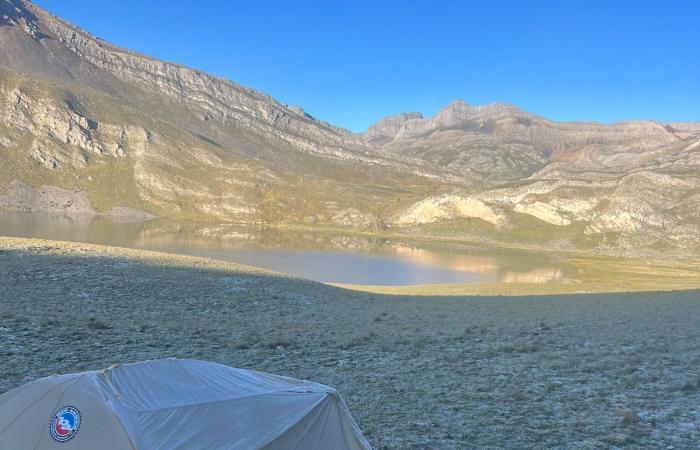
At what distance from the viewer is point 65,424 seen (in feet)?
22.7

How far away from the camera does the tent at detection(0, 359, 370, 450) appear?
6895 mm

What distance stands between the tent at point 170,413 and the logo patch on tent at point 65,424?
0.01m

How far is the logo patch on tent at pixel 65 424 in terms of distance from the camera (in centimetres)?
683

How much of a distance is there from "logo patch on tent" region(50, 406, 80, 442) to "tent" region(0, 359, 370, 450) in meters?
0.01

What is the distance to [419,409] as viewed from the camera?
12.5 metres

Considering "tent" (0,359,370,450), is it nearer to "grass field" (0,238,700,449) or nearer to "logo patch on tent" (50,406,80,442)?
"logo patch on tent" (50,406,80,442)

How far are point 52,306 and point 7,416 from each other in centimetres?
1918

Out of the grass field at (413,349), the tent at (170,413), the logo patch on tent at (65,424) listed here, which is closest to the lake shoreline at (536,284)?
the grass field at (413,349)

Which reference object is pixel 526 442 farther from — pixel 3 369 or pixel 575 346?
pixel 3 369

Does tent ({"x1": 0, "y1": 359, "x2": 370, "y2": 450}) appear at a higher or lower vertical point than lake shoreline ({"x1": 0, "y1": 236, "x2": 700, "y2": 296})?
higher

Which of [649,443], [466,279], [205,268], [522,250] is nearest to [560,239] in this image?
[522,250]

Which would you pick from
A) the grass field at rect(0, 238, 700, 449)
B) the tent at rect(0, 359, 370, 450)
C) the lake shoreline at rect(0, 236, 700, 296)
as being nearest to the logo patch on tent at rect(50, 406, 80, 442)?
the tent at rect(0, 359, 370, 450)

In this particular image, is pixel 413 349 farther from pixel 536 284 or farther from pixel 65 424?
pixel 536 284

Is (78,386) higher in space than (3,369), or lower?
higher
